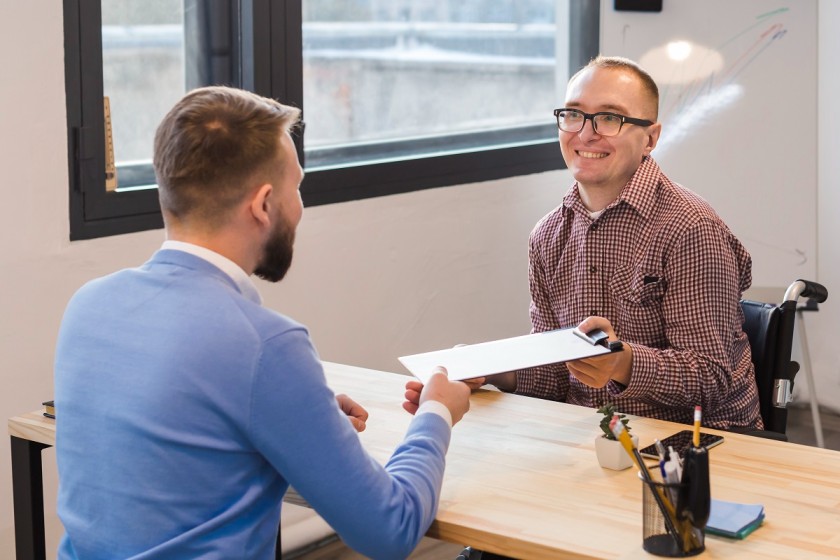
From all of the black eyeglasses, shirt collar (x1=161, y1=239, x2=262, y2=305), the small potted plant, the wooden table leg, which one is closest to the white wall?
the wooden table leg

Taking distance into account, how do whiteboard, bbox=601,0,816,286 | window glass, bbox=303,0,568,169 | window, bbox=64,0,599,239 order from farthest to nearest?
1. whiteboard, bbox=601,0,816,286
2. window glass, bbox=303,0,568,169
3. window, bbox=64,0,599,239

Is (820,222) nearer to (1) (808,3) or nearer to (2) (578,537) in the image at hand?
(1) (808,3)

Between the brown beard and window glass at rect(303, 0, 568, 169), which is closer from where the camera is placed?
the brown beard

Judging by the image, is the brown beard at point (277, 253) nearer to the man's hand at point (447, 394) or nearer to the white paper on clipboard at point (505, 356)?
the man's hand at point (447, 394)

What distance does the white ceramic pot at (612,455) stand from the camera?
5.77 ft

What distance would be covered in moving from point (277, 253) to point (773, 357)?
49.9 inches

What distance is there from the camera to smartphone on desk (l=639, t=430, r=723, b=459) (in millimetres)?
1818

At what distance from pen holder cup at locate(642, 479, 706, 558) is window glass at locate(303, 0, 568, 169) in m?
2.17

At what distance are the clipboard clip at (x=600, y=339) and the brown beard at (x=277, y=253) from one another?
67cm

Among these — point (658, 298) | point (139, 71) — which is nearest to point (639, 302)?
point (658, 298)

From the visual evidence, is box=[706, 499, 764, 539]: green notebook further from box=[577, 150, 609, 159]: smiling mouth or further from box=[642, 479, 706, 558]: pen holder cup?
box=[577, 150, 609, 159]: smiling mouth

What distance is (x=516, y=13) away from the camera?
4.23m

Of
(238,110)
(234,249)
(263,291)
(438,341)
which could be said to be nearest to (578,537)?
(234,249)

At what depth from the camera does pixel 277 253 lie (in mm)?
1512
